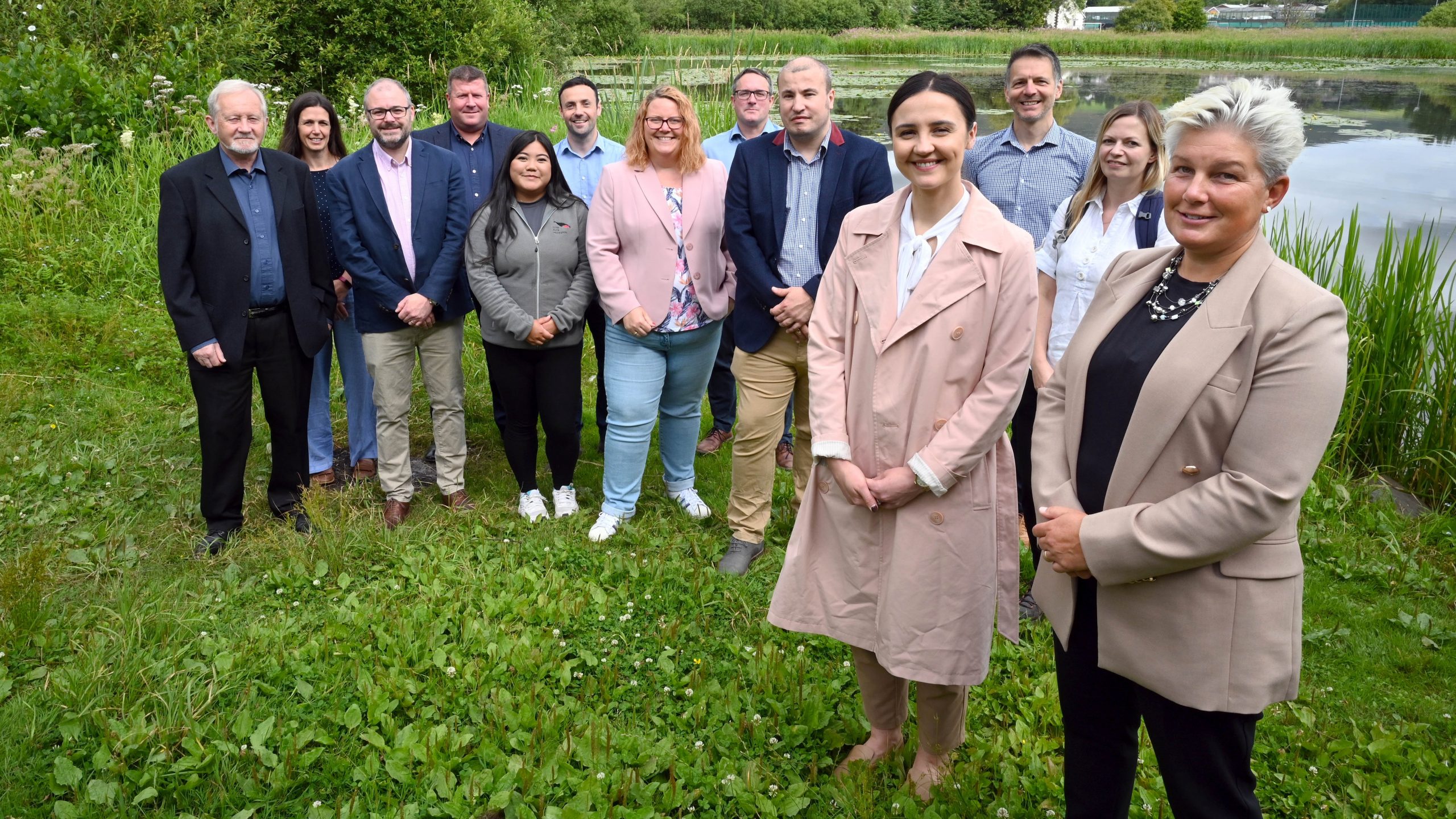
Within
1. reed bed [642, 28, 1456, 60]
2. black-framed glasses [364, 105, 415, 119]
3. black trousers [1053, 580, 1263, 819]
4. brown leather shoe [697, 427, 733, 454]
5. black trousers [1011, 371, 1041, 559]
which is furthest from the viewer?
reed bed [642, 28, 1456, 60]

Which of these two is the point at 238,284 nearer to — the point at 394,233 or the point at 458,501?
the point at 394,233

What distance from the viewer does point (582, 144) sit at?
5.57 meters

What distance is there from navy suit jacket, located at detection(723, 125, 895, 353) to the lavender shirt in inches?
64.3

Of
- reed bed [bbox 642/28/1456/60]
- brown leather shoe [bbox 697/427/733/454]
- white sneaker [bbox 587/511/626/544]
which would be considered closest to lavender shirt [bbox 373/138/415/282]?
white sneaker [bbox 587/511/626/544]

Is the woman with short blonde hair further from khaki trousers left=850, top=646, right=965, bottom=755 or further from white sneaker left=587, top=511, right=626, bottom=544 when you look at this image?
white sneaker left=587, top=511, right=626, bottom=544

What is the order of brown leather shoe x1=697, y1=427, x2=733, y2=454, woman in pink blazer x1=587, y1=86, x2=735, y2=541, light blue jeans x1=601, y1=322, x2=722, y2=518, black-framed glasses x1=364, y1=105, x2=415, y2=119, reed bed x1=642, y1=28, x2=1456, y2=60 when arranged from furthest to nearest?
reed bed x1=642, y1=28, x2=1456, y2=60
brown leather shoe x1=697, y1=427, x2=733, y2=454
black-framed glasses x1=364, y1=105, x2=415, y2=119
light blue jeans x1=601, y1=322, x2=722, y2=518
woman in pink blazer x1=587, y1=86, x2=735, y2=541

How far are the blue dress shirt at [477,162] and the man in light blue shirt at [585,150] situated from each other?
0.40 meters

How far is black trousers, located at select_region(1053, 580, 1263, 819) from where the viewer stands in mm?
1950

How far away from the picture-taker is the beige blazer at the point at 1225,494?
71.0 inches

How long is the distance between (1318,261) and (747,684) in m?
4.88

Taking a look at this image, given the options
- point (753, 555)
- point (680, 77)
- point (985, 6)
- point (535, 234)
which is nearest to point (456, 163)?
point (535, 234)

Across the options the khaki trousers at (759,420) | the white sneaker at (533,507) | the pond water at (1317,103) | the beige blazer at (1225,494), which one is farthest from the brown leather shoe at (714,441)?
the pond water at (1317,103)

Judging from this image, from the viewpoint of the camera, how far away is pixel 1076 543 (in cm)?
206

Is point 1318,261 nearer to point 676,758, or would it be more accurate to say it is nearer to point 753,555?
point 753,555
